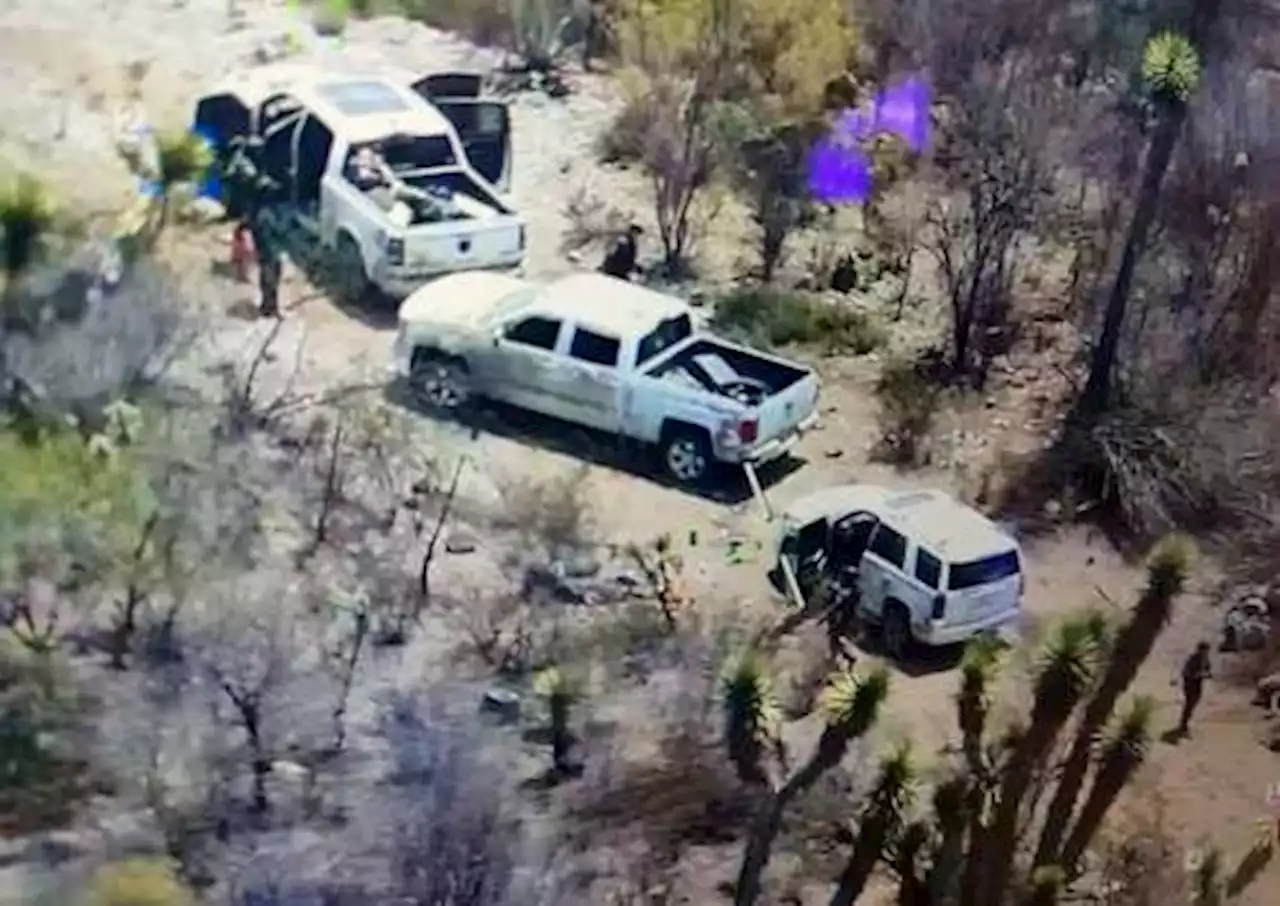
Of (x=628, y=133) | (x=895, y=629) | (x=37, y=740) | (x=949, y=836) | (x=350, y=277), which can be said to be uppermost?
(x=628, y=133)

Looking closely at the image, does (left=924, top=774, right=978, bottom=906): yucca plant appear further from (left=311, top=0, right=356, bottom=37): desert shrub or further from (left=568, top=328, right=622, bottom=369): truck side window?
(left=311, top=0, right=356, bottom=37): desert shrub

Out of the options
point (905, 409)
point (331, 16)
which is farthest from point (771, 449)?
point (331, 16)

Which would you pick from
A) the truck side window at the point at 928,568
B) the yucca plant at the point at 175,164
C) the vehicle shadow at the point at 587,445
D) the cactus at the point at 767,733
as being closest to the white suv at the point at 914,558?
the truck side window at the point at 928,568

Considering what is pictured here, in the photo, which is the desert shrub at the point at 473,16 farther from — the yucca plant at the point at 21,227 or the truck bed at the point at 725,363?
the truck bed at the point at 725,363

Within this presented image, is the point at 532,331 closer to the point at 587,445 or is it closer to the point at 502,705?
the point at 587,445

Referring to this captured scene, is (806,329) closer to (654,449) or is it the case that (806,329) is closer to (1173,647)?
(654,449)

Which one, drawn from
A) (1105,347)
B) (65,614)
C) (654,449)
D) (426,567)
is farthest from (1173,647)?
(65,614)
